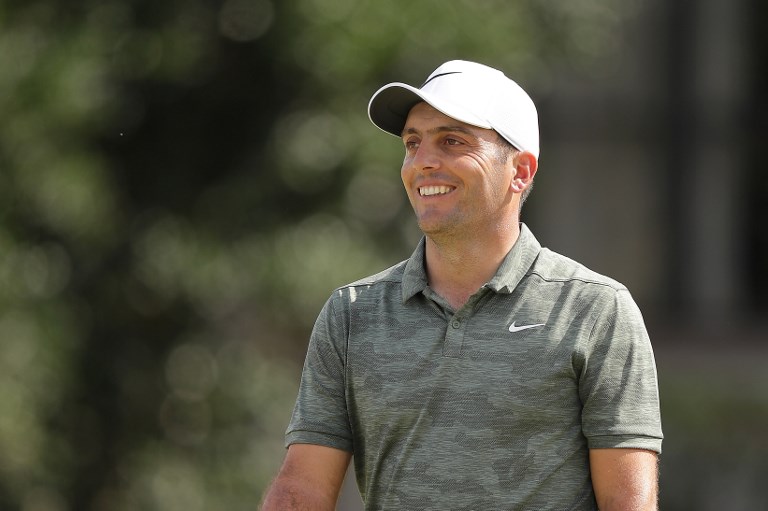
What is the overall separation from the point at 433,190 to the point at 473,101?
232mm

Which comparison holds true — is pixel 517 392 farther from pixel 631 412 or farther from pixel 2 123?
pixel 2 123

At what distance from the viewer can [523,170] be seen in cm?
361

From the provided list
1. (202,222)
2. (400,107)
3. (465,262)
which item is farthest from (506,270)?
(202,222)

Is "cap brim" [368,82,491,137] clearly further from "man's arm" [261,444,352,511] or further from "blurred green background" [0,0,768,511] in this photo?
"blurred green background" [0,0,768,511]

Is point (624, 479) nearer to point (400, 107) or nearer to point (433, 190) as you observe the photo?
point (433, 190)

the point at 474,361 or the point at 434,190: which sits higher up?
the point at 434,190

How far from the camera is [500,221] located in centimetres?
355

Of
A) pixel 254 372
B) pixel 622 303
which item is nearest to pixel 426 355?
pixel 622 303

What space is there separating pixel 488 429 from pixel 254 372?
577cm

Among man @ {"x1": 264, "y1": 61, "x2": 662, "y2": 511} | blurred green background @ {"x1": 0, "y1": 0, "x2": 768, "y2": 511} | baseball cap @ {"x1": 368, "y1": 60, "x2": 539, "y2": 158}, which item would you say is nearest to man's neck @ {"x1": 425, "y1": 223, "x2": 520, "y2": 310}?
man @ {"x1": 264, "y1": 61, "x2": 662, "y2": 511}

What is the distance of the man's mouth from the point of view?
3486mm

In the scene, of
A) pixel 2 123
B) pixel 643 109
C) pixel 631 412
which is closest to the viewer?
pixel 631 412

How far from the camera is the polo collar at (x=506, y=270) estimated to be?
136 inches

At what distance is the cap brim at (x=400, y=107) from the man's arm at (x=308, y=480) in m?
0.83
